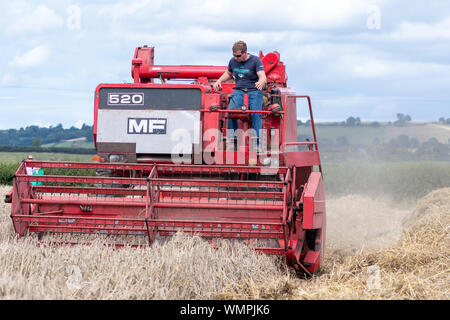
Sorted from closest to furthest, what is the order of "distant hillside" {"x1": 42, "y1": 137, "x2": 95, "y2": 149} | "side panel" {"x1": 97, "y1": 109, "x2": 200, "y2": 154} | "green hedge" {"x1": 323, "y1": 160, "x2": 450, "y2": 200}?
"side panel" {"x1": 97, "y1": 109, "x2": 200, "y2": 154} < "green hedge" {"x1": 323, "y1": 160, "x2": 450, "y2": 200} < "distant hillside" {"x1": 42, "y1": 137, "x2": 95, "y2": 149}

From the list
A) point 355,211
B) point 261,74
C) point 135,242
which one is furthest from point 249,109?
point 355,211

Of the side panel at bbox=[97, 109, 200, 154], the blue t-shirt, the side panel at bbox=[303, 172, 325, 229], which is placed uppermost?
the blue t-shirt

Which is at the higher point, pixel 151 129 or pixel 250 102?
pixel 250 102

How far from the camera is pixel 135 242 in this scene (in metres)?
7.24

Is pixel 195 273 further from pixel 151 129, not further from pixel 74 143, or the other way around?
pixel 74 143

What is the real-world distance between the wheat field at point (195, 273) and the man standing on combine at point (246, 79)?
225 cm

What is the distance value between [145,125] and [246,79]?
154 centimetres

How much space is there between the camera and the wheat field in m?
5.59

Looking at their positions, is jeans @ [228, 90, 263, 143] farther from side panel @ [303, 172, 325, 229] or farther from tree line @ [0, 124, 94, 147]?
tree line @ [0, 124, 94, 147]

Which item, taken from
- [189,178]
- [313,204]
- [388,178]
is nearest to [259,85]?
[189,178]

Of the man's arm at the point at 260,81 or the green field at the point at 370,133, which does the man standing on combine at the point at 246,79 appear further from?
the green field at the point at 370,133

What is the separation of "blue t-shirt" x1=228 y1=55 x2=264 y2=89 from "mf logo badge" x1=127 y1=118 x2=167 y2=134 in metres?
1.20

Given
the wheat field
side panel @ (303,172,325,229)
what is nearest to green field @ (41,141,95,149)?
side panel @ (303,172,325,229)

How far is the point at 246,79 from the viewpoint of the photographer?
8.80 meters
